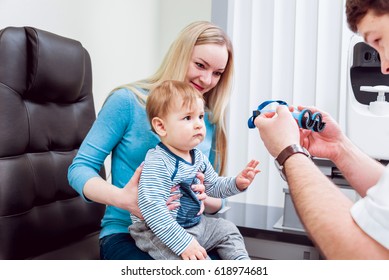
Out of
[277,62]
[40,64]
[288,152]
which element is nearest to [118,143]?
[40,64]

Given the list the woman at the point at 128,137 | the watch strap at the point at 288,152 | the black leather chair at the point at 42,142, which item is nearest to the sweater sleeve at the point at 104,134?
the woman at the point at 128,137

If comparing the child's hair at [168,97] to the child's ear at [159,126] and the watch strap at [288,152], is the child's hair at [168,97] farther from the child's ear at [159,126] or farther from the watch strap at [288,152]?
the watch strap at [288,152]

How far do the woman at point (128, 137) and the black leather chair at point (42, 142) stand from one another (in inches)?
3.9

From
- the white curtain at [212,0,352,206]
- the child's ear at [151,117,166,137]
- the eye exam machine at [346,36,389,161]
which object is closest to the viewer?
the child's ear at [151,117,166,137]

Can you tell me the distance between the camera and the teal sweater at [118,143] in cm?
110

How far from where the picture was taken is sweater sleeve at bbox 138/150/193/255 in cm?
92

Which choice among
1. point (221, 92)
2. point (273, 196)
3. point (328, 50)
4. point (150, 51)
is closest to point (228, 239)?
point (221, 92)

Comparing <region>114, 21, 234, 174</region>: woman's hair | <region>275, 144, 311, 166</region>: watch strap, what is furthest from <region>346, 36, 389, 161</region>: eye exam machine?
<region>275, 144, 311, 166</region>: watch strap

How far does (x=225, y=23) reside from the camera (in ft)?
6.35

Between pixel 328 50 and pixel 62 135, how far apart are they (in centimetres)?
123

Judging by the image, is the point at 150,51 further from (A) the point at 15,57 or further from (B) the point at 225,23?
(A) the point at 15,57

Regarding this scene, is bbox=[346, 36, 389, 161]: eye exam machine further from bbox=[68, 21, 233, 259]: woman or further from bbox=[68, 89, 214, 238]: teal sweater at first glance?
bbox=[68, 89, 214, 238]: teal sweater

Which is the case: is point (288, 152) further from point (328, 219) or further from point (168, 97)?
point (168, 97)

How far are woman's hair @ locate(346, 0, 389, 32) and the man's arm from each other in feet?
1.07
